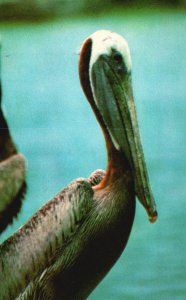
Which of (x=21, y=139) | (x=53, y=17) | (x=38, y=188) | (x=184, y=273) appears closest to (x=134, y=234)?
(x=184, y=273)

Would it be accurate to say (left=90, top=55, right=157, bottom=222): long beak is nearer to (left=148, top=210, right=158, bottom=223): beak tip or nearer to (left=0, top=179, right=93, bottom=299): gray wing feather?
(left=148, top=210, right=158, bottom=223): beak tip

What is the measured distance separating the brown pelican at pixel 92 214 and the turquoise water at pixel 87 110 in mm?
206

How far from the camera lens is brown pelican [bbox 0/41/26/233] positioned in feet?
9.81

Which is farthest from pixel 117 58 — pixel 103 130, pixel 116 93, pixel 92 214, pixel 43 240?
pixel 43 240

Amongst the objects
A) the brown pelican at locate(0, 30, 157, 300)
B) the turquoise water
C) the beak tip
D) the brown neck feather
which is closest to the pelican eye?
the brown pelican at locate(0, 30, 157, 300)

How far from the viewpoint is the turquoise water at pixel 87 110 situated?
3197mm

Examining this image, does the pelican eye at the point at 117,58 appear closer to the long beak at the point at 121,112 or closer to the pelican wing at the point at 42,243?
the long beak at the point at 121,112

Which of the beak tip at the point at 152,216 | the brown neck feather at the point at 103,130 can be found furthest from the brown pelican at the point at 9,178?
the beak tip at the point at 152,216

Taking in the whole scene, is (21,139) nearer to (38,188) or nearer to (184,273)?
(38,188)

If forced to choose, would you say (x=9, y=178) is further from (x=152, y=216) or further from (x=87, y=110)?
(x=152, y=216)

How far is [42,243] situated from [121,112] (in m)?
0.72

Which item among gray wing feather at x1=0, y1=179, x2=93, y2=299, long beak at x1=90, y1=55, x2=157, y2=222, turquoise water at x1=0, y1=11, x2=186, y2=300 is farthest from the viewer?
turquoise water at x1=0, y1=11, x2=186, y2=300

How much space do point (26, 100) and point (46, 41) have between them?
1.05 ft

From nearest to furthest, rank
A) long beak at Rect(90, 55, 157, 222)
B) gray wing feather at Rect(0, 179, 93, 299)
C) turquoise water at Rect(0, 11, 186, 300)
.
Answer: gray wing feather at Rect(0, 179, 93, 299), long beak at Rect(90, 55, 157, 222), turquoise water at Rect(0, 11, 186, 300)
